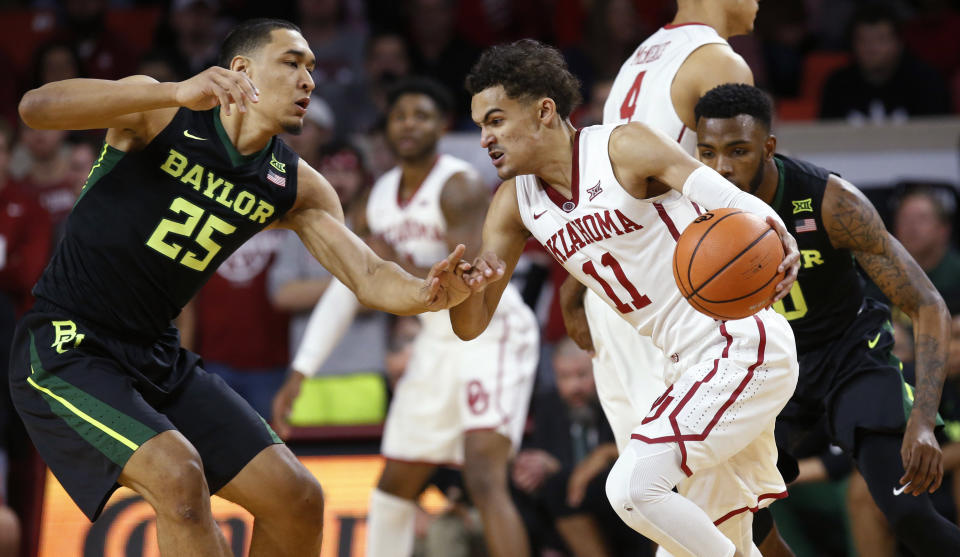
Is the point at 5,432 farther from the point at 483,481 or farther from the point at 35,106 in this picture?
the point at 35,106

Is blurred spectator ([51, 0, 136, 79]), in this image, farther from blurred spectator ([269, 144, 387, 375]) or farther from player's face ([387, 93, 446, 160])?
player's face ([387, 93, 446, 160])

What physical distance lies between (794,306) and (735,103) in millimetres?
928

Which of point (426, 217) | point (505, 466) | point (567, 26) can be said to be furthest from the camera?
point (567, 26)

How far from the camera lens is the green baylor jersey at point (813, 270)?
4.75 m

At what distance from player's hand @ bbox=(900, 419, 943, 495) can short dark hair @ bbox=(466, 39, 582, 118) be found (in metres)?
1.78

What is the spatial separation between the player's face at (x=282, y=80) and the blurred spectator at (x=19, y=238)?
3976mm

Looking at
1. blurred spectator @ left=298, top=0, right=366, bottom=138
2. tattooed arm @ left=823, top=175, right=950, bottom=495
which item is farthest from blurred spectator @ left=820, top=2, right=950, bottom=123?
tattooed arm @ left=823, top=175, right=950, bottom=495

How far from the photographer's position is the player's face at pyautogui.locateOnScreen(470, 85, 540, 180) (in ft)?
14.6

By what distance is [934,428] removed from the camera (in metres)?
4.71

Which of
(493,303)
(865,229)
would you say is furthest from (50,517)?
(865,229)

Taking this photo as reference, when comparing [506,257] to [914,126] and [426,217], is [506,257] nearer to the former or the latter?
[426,217]

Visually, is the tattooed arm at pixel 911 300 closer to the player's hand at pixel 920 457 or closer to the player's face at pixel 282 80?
the player's hand at pixel 920 457

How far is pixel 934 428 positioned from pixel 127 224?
3.19m

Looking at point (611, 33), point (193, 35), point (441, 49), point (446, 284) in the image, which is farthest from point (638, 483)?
point (193, 35)
